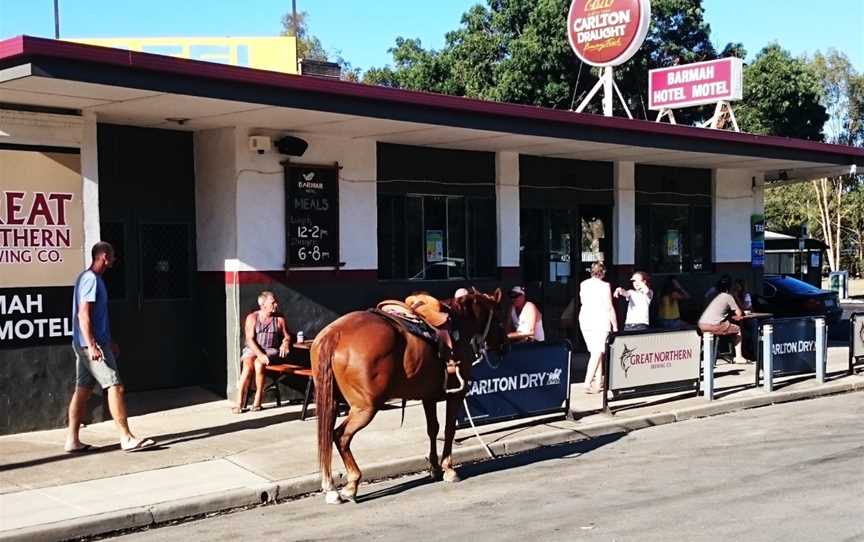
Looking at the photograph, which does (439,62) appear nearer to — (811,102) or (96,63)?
(811,102)

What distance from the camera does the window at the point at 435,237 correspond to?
14883 mm

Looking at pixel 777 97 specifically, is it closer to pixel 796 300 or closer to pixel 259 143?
pixel 796 300

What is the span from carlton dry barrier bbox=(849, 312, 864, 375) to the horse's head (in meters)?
8.90

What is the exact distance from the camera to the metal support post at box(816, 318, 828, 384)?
15.1 m

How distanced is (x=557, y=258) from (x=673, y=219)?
10.8 feet

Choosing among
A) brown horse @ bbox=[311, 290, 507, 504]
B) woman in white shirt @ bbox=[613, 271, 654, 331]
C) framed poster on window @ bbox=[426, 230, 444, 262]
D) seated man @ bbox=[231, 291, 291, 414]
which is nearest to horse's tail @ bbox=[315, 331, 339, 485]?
brown horse @ bbox=[311, 290, 507, 504]

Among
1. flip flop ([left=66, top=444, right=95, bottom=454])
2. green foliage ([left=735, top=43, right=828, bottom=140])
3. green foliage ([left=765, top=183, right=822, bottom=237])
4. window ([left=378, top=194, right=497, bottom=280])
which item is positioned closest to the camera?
flip flop ([left=66, top=444, right=95, bottom=454])

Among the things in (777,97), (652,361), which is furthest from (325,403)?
(777,97)

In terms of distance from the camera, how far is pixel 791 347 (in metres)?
14.9

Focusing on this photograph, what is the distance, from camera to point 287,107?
36.7 ft

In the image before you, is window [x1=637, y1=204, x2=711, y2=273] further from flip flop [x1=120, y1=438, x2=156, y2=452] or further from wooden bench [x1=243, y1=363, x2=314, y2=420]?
flip flop [x1=120, y1=438, x2=156, y2=452]

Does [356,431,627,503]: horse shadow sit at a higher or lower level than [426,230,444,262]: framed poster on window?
lower

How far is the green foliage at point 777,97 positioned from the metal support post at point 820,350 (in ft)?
97.9

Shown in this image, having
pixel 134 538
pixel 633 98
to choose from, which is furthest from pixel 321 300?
pixel 633 98
